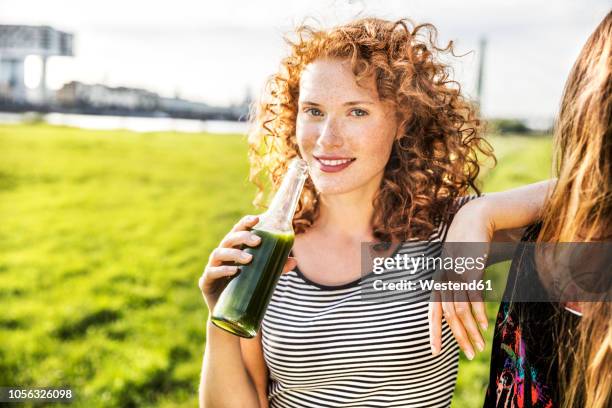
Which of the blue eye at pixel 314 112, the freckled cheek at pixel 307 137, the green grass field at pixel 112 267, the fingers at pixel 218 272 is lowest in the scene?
the green grass field at pixel 112 267

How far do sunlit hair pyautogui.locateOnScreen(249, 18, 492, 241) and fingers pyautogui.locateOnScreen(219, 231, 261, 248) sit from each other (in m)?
0.52

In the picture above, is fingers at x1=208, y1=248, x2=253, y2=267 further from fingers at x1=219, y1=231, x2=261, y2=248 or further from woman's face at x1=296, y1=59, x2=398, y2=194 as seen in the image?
woman's face at x1=296, y1=59, x2=398, y2=194

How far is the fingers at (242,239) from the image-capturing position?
1.27 meters

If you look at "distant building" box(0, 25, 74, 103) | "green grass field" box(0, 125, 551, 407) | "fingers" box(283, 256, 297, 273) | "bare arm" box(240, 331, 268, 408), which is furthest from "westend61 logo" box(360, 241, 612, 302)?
"distant building" box(0, 25, 74, 103)

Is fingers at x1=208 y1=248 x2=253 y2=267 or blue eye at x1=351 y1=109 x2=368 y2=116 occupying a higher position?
blue eye at x1=351 y1=109 x2=368 y2=116

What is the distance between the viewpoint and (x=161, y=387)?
10.5 ft

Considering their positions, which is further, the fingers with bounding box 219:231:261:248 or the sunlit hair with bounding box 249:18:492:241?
the sunlit hair with bounding box 249:18:492:241

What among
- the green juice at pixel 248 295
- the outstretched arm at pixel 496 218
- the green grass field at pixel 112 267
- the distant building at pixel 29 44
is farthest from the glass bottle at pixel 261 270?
the distant building at pixel 29 44

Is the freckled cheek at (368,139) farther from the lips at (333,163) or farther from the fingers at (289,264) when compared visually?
the fingers at (289,264)

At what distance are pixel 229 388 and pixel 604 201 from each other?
99 centimetres

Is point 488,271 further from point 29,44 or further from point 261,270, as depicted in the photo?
point 29,44

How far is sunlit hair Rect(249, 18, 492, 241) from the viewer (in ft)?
5.42

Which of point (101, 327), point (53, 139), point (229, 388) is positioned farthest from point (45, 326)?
point (53, 139)

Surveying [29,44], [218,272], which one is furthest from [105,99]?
[218,272]
